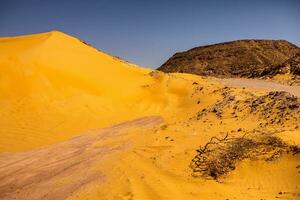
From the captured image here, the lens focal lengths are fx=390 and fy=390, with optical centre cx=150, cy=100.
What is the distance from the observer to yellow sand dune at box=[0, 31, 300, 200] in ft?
19.4

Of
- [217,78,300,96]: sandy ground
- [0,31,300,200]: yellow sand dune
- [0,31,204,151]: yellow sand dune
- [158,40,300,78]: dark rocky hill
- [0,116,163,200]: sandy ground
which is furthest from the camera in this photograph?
[158,40,300,78]: dark rocky hill

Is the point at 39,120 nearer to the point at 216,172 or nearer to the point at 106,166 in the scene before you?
the point at 106,166

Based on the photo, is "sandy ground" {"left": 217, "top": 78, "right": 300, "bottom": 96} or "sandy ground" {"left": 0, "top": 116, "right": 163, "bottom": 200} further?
"sandy ground" {"left": 217, "top": 78, "right": 300, "bottom": 96}

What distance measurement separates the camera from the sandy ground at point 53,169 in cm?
616

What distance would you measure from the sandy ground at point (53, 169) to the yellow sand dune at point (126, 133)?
0.07 feet

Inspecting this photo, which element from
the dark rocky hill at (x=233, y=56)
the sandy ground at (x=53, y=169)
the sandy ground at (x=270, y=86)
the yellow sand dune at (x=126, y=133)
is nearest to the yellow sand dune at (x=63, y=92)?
the yellow sand dune at (x=126, y=133)

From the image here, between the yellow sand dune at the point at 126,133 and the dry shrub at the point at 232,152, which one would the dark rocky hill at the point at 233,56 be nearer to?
the yellow sand dune at the point at 126,133

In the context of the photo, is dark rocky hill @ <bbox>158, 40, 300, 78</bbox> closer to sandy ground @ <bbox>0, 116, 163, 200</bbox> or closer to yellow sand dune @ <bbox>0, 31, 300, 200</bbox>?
yellow sand dune @ <bbox>0, 31, 300, 200</bbox>

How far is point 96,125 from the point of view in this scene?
10391mm

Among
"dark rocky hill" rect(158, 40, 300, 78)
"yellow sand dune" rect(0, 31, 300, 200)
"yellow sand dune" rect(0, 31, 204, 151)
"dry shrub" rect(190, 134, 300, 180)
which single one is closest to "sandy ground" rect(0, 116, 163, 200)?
"yellow sand dune" rect(0, 31, 300, 200)

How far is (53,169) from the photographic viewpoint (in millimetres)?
7000

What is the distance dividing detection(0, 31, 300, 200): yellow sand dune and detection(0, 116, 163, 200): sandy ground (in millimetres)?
20

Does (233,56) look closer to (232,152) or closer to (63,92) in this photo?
(63,92)

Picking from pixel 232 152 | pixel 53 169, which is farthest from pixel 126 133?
pixel 232 152
